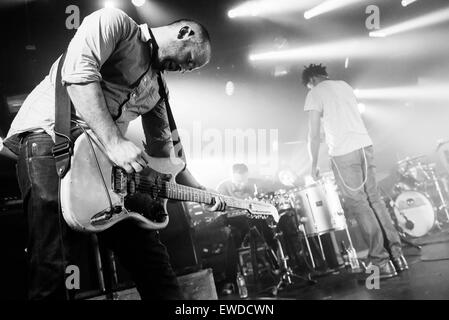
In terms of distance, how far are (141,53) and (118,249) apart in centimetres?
124

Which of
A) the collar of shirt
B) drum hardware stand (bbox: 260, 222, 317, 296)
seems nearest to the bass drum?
drum hardware stand (bbox: 260, 222, 317, 296)

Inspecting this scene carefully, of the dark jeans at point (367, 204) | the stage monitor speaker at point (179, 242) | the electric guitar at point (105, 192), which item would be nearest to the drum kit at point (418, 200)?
the dark jeans at point (367, 204)

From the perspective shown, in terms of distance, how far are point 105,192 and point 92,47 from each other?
0.75 metres

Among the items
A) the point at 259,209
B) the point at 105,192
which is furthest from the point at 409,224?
the point at 105,192

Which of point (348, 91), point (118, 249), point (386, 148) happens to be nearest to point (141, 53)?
point (118, 249)

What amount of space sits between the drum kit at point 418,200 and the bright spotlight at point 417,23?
3388 millimetres

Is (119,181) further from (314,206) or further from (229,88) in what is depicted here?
(229,88)

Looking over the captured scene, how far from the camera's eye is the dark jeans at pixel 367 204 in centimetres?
357

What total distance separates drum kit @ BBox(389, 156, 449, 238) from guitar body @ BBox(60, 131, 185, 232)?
6.49 metres

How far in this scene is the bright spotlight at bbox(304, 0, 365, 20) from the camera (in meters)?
7.23

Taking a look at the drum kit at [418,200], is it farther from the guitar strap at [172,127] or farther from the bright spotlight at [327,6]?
the guitar strap at [172,127]

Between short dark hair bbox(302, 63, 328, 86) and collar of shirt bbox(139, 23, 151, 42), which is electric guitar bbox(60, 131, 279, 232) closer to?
collar of shirt bbox(139, 23, 151, 42)

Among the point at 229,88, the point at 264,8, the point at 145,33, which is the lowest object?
the point at 145,33

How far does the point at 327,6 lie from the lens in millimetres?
7371
